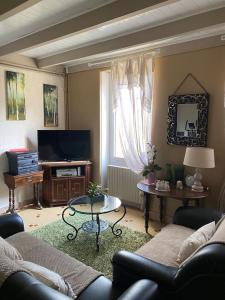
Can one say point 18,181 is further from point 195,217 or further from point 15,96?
point 195,217

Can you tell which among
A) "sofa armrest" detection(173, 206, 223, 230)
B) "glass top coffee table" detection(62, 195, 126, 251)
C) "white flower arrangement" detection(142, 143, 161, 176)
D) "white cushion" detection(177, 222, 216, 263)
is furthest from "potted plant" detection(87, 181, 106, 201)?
"white cushion" detection(177, 222, 216, 263)

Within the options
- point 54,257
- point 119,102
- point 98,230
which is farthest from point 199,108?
point 54,257

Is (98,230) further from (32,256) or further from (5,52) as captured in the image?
(5,52)

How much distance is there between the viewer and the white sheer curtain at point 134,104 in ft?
11.6

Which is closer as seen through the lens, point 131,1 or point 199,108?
point 131,1

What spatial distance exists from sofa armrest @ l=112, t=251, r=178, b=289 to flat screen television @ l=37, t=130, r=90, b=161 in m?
2.76

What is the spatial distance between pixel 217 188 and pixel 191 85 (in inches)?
54.8

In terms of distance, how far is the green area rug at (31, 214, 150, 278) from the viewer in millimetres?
2570

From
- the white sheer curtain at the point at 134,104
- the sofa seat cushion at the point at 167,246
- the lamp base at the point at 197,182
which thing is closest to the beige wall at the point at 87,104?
the white sheer curtain at the point at 134,104

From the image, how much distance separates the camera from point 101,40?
10.5ft

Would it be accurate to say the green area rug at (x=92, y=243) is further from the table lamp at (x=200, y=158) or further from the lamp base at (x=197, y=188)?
the table lamp at (x=200, y=158)

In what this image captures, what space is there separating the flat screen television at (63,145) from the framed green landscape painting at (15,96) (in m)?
0.46

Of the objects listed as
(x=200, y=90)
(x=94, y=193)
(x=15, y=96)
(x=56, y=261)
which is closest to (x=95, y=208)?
(x=94, y=193)

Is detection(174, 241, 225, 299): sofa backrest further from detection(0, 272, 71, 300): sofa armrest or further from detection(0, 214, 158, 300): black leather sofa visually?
detection(0, 272, 71, 300): sofa armrest
